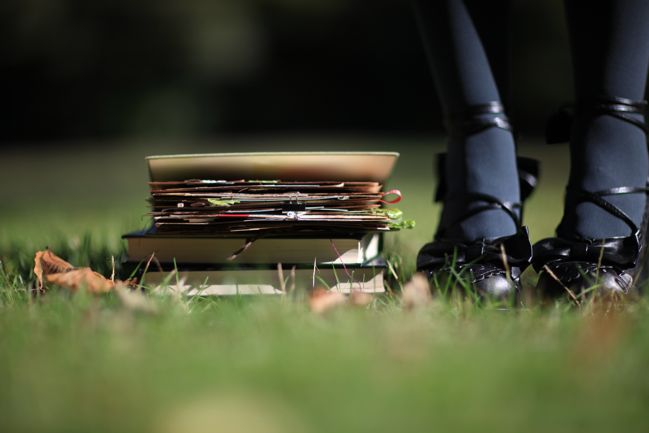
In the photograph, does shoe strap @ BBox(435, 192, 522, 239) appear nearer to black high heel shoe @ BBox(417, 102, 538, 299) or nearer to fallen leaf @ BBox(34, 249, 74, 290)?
black high heel shoe @ BBox(417, 102, 538, 299)

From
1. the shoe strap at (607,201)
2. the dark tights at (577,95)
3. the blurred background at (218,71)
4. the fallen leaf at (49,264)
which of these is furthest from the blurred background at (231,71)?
the fallen leaf at (49,264)

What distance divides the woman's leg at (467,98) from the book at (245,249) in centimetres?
23

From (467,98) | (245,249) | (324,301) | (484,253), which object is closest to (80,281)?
(245,249)

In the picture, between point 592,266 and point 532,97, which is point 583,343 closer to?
point 592,266

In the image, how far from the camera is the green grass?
0.71m

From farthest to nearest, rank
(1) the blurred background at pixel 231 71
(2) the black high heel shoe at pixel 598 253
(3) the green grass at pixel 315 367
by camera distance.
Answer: (1) the blurred background at pixel 231 71 < (2) the black high heel shoe at pixel 598 253 < (3) the green grass at pixel 315 367

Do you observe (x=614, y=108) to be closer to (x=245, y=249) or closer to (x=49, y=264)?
(x=245, y=249)

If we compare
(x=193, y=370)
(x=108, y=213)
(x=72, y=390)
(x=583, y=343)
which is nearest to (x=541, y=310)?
(x=583, y=343)

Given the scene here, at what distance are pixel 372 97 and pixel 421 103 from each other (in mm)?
864

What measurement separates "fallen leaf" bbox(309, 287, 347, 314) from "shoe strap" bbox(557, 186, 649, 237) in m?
0.48

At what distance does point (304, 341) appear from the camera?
872 mm

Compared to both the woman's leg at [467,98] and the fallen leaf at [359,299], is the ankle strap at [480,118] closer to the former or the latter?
the woman's leg at [467,98]

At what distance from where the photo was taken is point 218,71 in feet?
40.5

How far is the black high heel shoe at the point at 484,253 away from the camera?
1.21m
